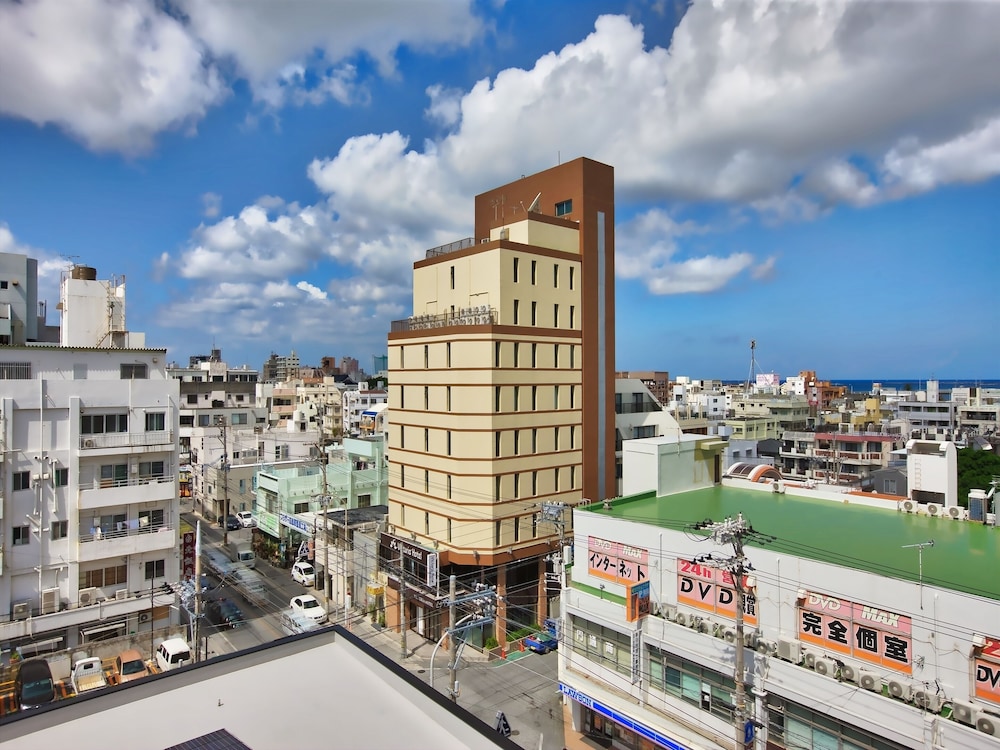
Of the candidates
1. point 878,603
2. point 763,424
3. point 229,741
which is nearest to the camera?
point 229,741

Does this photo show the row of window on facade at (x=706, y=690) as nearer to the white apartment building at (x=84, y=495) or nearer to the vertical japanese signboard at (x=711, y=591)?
the vertical japanese signboard at (x=711, y=591)

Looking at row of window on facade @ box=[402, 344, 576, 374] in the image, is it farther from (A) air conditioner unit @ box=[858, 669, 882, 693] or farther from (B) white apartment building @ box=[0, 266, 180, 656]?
(A) air conditioner unit @ box=[858, 669, 882, 693]

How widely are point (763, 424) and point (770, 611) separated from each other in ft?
197

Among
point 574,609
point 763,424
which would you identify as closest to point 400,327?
A: point 574,609

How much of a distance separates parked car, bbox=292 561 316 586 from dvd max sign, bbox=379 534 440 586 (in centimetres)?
816

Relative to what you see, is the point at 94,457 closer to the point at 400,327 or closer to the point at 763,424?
the point at 400,327

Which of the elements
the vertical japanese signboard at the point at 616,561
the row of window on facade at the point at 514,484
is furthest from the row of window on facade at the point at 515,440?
the vertical japanese signboard at the point at 616,561

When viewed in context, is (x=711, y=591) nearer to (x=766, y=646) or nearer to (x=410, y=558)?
(x=766, y=646)

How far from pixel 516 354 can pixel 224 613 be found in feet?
77.0

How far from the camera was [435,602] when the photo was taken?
30.5 metres

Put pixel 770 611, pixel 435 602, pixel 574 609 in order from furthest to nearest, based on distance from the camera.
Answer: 1. pixel 435 602
2. pixel 574 609
3. pixel 770 611

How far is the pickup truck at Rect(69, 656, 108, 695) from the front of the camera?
24547 mm

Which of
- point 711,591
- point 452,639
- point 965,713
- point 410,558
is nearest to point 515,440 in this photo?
point 410,558

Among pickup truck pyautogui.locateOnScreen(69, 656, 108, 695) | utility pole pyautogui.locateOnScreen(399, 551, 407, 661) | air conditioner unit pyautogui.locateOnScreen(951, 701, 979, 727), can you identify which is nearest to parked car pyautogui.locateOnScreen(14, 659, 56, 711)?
pickup truck pyautogui.locateOnScreen(69, 656, 108, 695)
